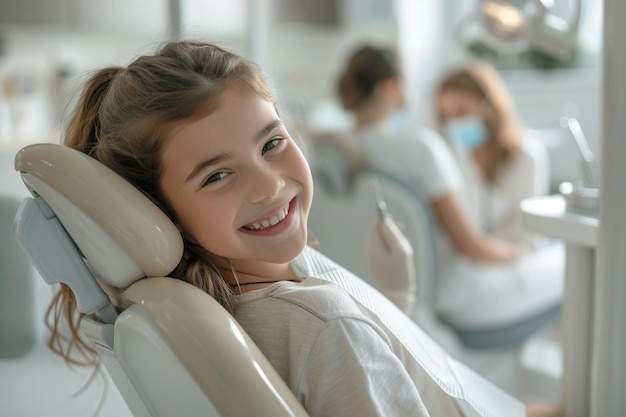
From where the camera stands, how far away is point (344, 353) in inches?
26.0

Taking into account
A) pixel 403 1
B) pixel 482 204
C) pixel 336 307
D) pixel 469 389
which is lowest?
pixel 482 204

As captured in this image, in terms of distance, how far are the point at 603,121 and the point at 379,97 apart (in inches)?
60.6

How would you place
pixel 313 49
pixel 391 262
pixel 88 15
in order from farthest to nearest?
pixel 313 49 < pixel 88 15 < pixel 391 262

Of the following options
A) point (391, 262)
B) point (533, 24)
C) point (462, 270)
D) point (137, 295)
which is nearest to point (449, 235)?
point (462, 270)

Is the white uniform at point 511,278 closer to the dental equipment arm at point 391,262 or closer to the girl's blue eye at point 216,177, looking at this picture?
the dental equipment arm at point 391,262

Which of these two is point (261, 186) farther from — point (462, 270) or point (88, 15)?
point (88, 15)

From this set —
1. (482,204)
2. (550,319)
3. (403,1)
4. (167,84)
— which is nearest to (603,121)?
(167,84)

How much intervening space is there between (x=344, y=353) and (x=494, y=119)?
73.5 inches

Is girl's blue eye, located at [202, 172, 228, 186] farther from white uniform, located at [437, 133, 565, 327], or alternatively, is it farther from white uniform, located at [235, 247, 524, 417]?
white uniform, located at [437, 133, 565, 327]

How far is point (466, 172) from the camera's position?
103 inches

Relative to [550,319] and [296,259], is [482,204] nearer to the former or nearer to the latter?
[550,319]

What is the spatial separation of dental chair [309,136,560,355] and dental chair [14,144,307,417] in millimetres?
1016

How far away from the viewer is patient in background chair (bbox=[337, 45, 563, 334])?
2039 millimetres

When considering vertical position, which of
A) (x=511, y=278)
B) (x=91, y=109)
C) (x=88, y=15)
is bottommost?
(x=511, y=278)
